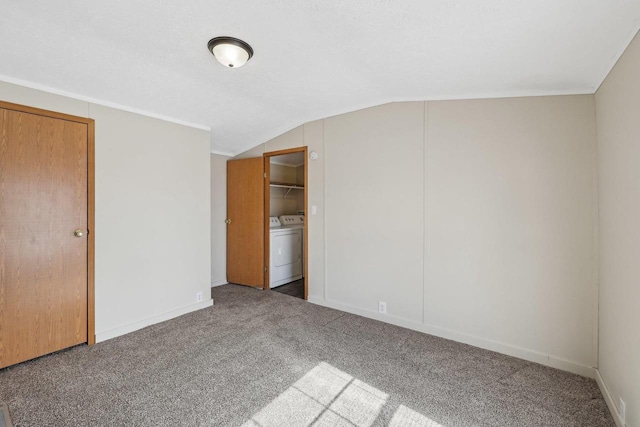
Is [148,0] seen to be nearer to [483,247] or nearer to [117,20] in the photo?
[117,20]

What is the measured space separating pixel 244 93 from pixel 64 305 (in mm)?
2424

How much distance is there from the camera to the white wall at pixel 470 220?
7.22ft

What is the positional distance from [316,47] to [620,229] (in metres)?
2.18

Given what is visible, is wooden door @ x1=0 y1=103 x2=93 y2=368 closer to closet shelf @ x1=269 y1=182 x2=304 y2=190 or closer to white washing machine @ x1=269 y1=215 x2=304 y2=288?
white washing machine @ x1=269 y1=215 x2=304 y2=288

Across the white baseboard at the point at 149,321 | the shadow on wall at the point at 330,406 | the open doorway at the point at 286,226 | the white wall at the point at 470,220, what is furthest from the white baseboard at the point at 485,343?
the white baseboard at the point at 149,321

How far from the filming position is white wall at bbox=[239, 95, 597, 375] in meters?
2.20

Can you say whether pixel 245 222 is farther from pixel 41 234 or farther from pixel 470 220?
pixel 470 220

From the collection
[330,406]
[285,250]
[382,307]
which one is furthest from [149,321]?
[382,307]

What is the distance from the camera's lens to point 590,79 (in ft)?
6.60

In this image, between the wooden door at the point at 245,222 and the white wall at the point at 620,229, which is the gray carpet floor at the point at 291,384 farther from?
the wooden door at the point at 245,222

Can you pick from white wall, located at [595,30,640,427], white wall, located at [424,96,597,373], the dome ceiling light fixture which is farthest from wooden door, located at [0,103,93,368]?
white wall, located at [595,30,640,427]

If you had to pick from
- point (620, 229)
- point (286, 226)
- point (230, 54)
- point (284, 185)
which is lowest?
point (286, 226)

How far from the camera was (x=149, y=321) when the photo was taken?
3.01 meters

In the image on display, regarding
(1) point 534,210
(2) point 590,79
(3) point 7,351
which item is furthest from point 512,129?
(3) point 7,351
